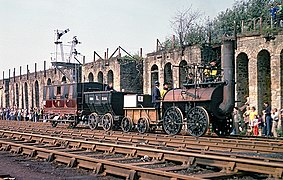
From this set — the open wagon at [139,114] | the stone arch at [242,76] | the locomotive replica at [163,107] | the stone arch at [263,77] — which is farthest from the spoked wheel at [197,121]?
the stone arch at [242,76]

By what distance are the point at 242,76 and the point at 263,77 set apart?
1.48m

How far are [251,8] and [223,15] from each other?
3.35 m

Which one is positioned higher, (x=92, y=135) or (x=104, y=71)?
(x=104, y=71)

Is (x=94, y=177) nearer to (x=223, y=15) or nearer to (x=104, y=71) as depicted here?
(x=104, y=71)

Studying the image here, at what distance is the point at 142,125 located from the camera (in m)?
18.5

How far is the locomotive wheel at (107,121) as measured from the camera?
20712 millimetres

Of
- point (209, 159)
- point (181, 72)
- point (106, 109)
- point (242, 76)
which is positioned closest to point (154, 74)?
point (181, 72)

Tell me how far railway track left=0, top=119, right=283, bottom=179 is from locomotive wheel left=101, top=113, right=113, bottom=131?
305 inches

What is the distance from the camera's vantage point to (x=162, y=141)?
13719mm

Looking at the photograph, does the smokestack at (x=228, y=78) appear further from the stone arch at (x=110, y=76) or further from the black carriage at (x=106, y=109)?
the stone arch at (x=110, y=76)

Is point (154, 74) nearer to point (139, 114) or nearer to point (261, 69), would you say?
point (261, 69)

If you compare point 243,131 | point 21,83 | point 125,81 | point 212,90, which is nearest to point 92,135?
point 212,90

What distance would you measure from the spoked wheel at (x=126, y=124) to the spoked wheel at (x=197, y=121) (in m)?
4.11

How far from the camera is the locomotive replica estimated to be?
15.5 metres
